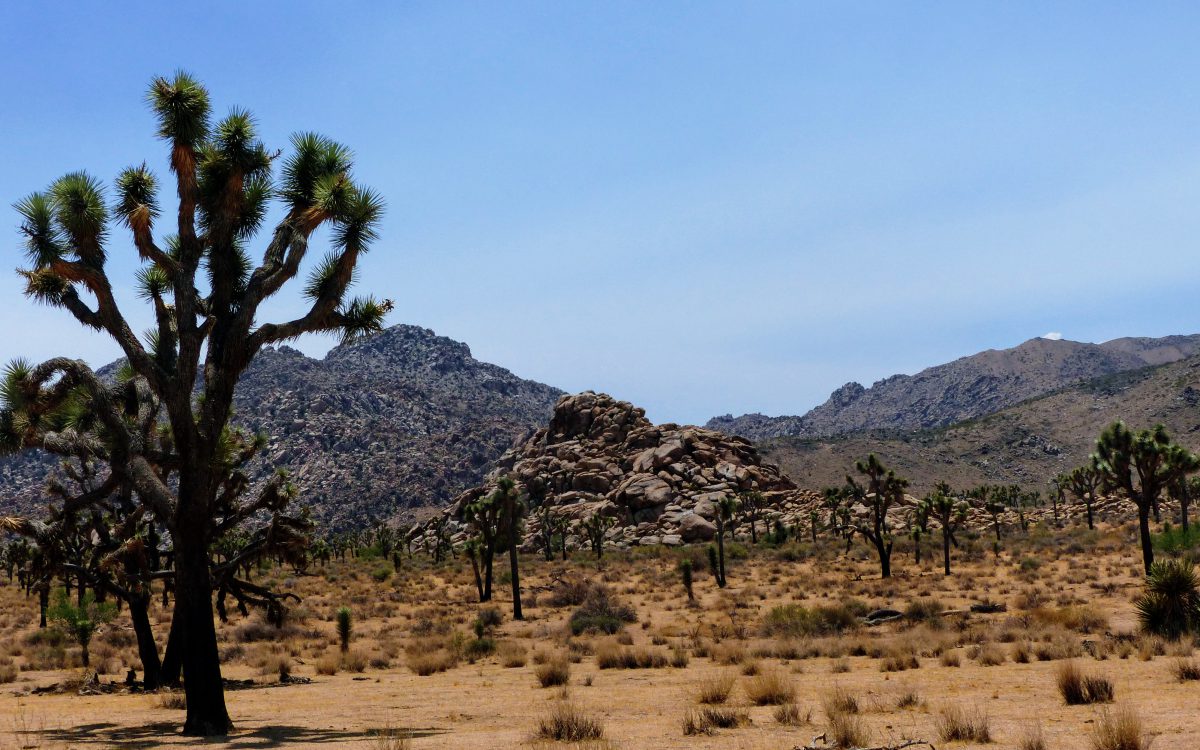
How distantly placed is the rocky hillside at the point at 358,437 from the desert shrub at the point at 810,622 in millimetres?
89415

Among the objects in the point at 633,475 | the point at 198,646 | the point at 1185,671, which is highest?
the point at 633,475

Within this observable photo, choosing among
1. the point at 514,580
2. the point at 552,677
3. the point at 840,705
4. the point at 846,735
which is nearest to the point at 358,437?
the point at 514,580

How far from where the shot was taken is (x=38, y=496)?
118562 mm

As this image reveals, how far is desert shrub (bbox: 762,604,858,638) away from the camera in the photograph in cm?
2559

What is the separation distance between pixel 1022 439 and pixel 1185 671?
136093 millimetres

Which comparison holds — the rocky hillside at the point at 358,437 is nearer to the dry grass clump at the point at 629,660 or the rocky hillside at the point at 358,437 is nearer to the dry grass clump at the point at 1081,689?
the dry grass clump at the point at 629,660

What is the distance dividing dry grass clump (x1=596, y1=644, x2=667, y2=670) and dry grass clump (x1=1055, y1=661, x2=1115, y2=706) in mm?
10094

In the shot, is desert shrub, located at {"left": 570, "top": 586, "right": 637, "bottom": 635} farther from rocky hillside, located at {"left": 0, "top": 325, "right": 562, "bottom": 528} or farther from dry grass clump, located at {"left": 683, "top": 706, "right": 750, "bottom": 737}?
rocky hillside, located at {"left": 0, "top": 325, "right": 562, "bottom": 528}

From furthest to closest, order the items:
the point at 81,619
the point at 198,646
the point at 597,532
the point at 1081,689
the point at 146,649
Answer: the point at 597,532 < the point at 81,619 < the point at 146,649 < the point at 1081,689 < the point at 198,646

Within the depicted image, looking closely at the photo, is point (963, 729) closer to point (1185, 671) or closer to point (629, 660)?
point (1185, 671)

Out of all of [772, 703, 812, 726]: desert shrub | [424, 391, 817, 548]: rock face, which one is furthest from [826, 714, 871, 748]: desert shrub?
[424, 391, 817, 548]: rock face

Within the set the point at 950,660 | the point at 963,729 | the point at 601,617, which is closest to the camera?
the point at 963,729

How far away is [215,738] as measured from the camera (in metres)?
12.2

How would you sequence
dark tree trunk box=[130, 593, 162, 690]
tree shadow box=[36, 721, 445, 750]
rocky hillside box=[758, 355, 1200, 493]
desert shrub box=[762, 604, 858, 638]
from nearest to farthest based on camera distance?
tree shadow box=[36, 721, 445, 750]
dark tree trunk box=[130, 593, 162, 690]
desert shrub box=[762, 604, 858, 638]
rocky hillside box=[758, 355, 1200, 493]
